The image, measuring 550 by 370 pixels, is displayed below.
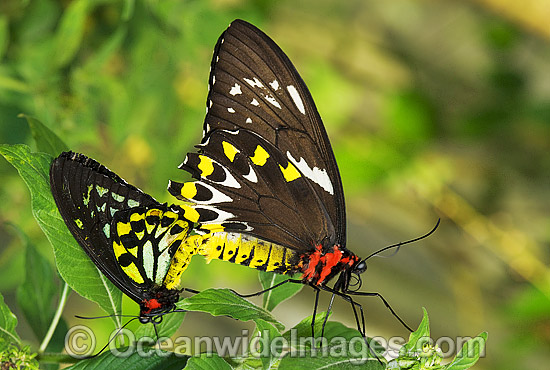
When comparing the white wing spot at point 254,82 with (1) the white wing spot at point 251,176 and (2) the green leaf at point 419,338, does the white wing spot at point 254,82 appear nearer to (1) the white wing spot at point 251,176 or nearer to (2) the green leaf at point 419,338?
(1) the white wing spot at point 251,176

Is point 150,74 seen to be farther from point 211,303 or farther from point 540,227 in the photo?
point 540,227

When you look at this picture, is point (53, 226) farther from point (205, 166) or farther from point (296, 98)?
point (296, 98)

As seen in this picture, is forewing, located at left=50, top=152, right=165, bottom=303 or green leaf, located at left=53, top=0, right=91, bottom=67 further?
green leaf, located at left=53, top=0, right=91, bottom=67

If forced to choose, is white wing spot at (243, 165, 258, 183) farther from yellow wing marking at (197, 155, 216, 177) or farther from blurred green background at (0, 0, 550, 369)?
blurred green background at (0, 0, 550, 369)

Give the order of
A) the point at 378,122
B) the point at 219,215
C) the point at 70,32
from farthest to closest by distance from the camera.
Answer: the point at 378,122, the point at 70,32, the point at 219,215

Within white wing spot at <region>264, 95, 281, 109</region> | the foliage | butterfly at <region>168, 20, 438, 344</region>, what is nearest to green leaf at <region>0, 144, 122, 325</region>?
the foliage

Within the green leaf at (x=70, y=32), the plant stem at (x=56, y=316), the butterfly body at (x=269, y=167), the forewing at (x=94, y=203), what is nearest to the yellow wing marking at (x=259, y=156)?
the butterfly body at (x=269, y=167)

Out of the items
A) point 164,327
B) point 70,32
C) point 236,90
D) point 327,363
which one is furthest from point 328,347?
point 70,32
